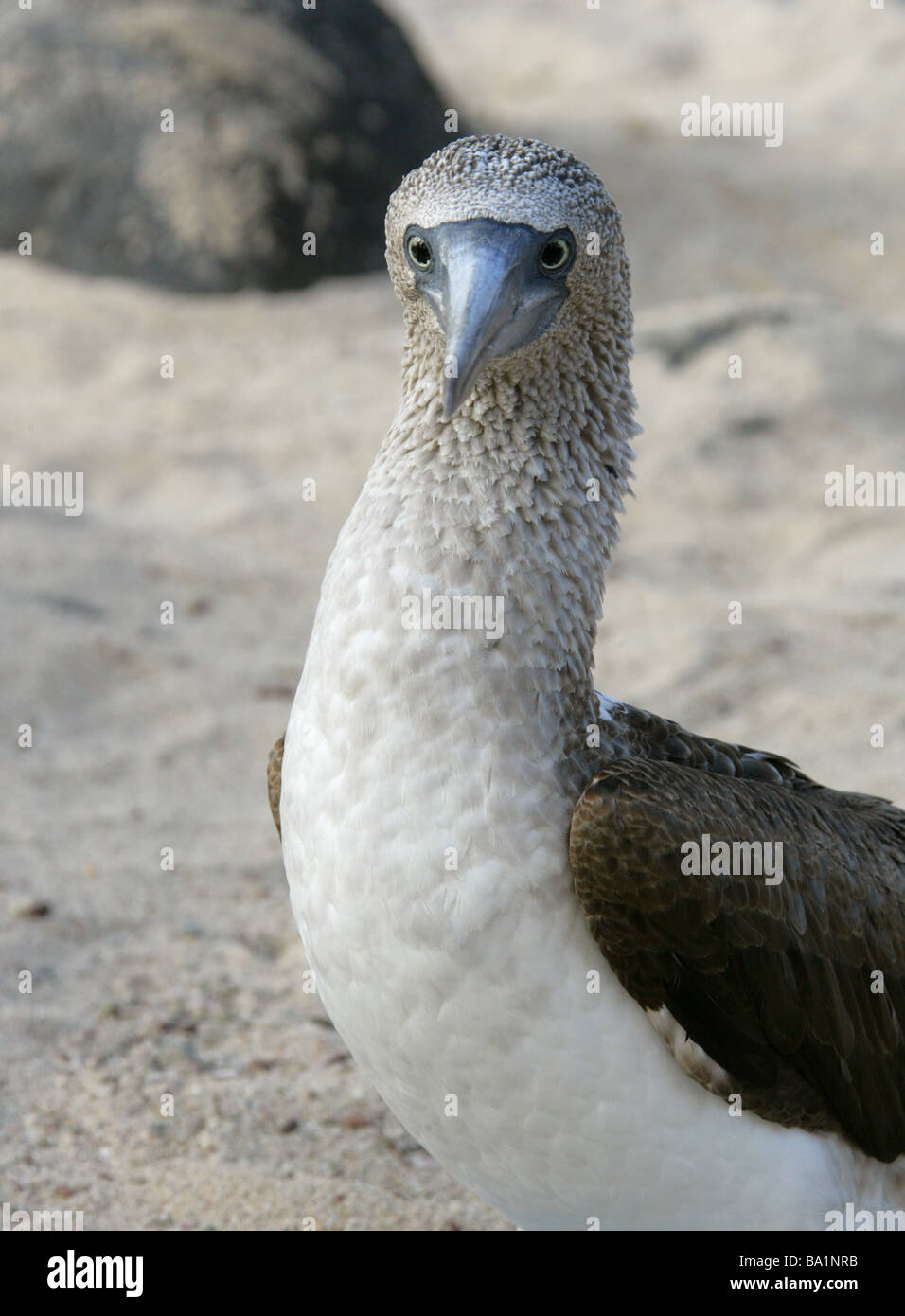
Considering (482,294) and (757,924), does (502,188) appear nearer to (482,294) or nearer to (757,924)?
(482,294)

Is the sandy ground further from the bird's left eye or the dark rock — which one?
the bird's left eye

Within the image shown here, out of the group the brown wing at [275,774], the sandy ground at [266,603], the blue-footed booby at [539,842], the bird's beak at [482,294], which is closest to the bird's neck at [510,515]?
the blue-footed booby at [539,842]

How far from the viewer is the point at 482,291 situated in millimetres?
2676

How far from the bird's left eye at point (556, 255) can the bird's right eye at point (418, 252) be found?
21cm

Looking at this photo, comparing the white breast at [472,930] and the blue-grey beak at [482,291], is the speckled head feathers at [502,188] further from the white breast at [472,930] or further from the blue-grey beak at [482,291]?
the white breast at [472,930]

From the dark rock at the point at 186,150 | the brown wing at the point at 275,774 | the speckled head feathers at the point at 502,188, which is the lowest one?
the brown wing at the point at 275,774

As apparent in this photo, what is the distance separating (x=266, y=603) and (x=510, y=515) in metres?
4.16

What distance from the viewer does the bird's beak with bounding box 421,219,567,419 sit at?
266 centimetres

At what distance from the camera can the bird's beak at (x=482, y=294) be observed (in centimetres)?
266

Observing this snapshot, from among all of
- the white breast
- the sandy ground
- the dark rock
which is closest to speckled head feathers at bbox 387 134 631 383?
the white breast

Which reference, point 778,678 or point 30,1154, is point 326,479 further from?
point 30,1154

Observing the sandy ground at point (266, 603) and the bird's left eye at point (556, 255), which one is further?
the sandy ground at point (266, 603)

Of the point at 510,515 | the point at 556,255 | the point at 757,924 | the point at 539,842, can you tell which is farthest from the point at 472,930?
the point at 556,255

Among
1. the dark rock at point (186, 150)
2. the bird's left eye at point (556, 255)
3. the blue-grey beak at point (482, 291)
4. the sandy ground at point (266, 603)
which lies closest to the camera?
the blue-grey beak at point (482, 291)
